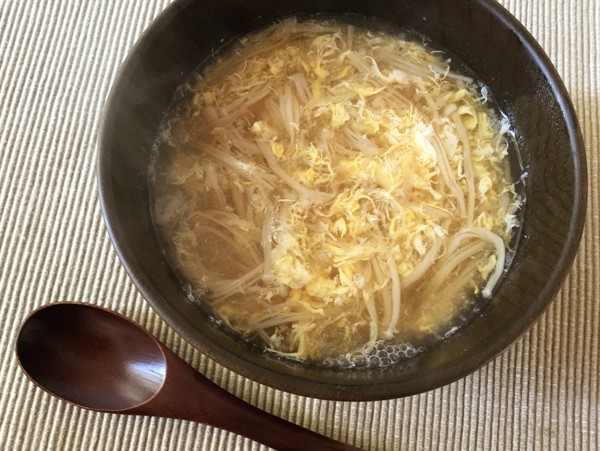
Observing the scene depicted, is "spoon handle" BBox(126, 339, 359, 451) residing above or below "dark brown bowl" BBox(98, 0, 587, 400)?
below

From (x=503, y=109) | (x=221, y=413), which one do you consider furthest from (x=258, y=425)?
(x=503, y=109)

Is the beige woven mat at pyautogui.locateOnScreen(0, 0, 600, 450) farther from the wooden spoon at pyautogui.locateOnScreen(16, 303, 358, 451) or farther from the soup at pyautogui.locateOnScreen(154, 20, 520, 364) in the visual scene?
the soup at pyautogui.locateOnScreen(154, 20, 520, 364)

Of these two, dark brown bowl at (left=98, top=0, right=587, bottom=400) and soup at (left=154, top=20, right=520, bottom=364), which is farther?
soup at (left=154, top=20, right=520, bottom=364)

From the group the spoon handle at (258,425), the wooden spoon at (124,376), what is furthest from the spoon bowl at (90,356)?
the spoon handle at (258,425)

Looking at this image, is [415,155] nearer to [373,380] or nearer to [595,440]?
[373,380]

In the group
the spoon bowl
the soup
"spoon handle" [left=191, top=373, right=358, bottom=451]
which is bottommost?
"spoon handle" [left=191, top=373, right=358, bottom=451]

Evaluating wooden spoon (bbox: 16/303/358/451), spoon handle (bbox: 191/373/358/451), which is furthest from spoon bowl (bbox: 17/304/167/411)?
spoon handle (bbox: 191/373/358/451)

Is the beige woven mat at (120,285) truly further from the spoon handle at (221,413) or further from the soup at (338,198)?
the soup at (338,198)
